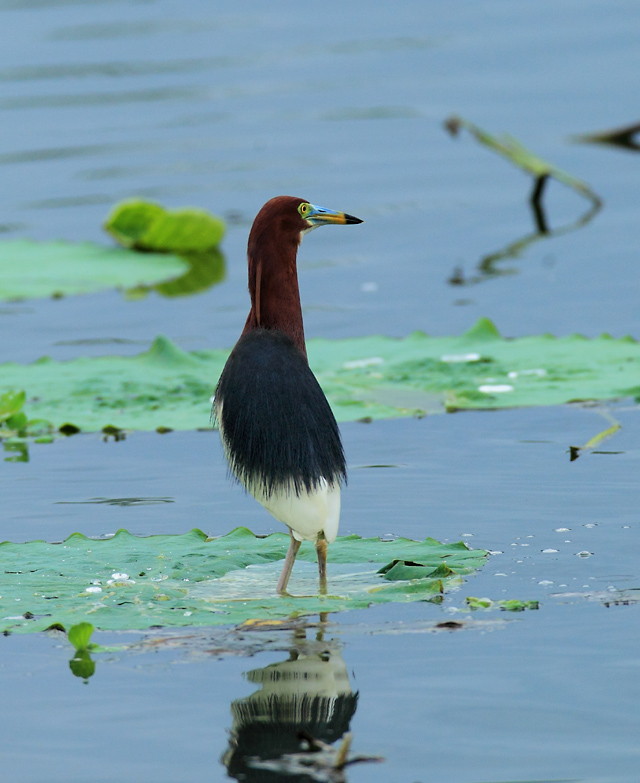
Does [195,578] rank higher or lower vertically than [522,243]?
lower

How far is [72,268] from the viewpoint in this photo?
Answer: 11156 mm

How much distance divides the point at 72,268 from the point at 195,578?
6.70m

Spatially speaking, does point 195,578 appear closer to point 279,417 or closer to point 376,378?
point 279,417

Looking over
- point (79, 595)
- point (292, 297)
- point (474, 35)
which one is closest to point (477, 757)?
point (79, 595)

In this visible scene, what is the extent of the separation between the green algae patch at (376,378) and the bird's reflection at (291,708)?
2666 millimetres

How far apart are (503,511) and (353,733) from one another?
79.5 inches

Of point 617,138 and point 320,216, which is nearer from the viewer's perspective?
point 320,216

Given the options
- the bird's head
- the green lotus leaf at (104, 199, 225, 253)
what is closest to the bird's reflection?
the bird's head

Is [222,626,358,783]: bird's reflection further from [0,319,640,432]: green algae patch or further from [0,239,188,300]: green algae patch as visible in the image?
[0,239,188,300]: green algae patch

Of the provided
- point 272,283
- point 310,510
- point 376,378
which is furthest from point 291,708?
point 376,378

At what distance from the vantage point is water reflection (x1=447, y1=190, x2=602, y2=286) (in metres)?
10.6

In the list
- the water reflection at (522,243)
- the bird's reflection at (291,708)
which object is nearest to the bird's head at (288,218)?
the bird's reflection at (291,708)

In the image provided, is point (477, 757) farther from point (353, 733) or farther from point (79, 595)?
point (79, 595)

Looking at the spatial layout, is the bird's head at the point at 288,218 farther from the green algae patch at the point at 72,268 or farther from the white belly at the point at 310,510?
the green algae patch at the point at 72,268
